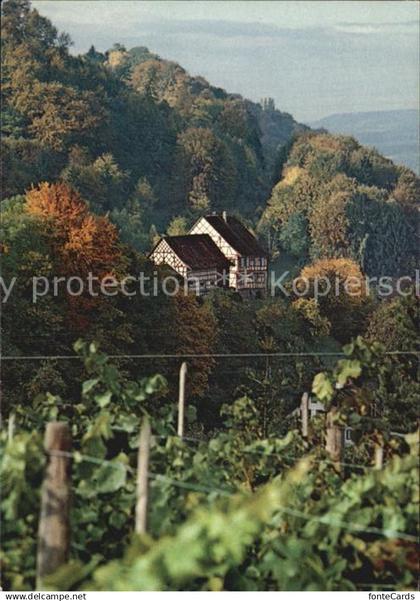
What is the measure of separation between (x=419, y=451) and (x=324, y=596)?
40.0 inches

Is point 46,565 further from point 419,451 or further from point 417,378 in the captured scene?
point 417,378

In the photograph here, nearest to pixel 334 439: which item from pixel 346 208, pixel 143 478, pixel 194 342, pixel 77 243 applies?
pixel 143 478

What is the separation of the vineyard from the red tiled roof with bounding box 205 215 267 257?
1081 inches

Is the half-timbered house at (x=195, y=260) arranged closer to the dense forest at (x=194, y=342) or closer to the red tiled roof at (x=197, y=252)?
the red tiled roof at (x=197, y=252)

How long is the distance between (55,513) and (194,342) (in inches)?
799

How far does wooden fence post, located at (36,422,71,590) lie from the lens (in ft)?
14.5

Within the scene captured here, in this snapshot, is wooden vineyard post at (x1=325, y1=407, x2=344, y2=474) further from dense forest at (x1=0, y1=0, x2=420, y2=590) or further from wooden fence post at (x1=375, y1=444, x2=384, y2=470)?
wooden fence post at (x1=375, y1=444, x2=384, y2=470)

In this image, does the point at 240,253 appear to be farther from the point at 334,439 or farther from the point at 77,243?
the point at 334,439

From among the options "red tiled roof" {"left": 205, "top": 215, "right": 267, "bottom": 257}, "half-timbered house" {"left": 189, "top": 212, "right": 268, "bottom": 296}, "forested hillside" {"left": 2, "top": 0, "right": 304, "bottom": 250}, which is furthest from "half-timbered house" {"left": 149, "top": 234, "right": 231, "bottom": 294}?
"forested hillside" {"left": 2, "top": 0, "right": 304, "bottom": 250}

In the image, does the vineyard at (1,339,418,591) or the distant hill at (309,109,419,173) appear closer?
the vineyard at (1,339,418,591)

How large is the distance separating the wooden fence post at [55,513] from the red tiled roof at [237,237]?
28.9 meters

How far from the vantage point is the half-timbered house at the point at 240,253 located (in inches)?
1298

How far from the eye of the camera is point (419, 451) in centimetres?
561

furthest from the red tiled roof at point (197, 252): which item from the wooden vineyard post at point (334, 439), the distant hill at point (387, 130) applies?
the wooden vineyard post at point (334, 439)
